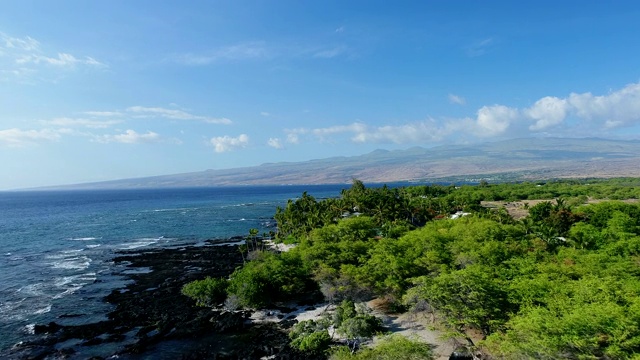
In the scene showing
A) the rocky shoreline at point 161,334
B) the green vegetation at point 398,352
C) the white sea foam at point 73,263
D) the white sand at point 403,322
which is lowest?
the white sand at point 403,322

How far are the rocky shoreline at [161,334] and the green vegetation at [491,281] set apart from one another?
11.4 ft

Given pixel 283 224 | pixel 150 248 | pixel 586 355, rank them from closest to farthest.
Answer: pixel 586 355 < pixel 150 248 < pixel 283 224

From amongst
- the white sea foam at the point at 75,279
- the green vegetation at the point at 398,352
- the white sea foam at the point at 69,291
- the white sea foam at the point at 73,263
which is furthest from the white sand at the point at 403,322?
the white sea foam at the point at 73,263

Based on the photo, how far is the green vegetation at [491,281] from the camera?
2312 centimetres

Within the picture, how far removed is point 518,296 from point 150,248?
73592 mm

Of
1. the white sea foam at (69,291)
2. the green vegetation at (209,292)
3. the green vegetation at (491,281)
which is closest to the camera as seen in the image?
the green vegetation at (491,281)

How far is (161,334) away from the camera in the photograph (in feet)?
123

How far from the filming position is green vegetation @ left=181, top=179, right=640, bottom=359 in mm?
23125

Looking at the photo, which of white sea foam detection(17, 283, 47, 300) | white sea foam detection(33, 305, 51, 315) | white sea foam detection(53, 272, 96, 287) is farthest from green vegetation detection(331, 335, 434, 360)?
white sea foam detection(53, 272, 96, 287)

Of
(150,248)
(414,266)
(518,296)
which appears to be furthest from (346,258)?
(150,248)

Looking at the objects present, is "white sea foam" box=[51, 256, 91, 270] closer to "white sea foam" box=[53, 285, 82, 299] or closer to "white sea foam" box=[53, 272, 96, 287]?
"white sea foam" box=[53, 272, 96, 287]

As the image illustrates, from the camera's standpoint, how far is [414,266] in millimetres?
41000

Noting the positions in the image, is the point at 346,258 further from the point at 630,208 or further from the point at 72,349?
the point at 630,208

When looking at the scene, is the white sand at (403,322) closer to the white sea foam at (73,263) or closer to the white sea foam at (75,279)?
the white sea foam at (75,279)
